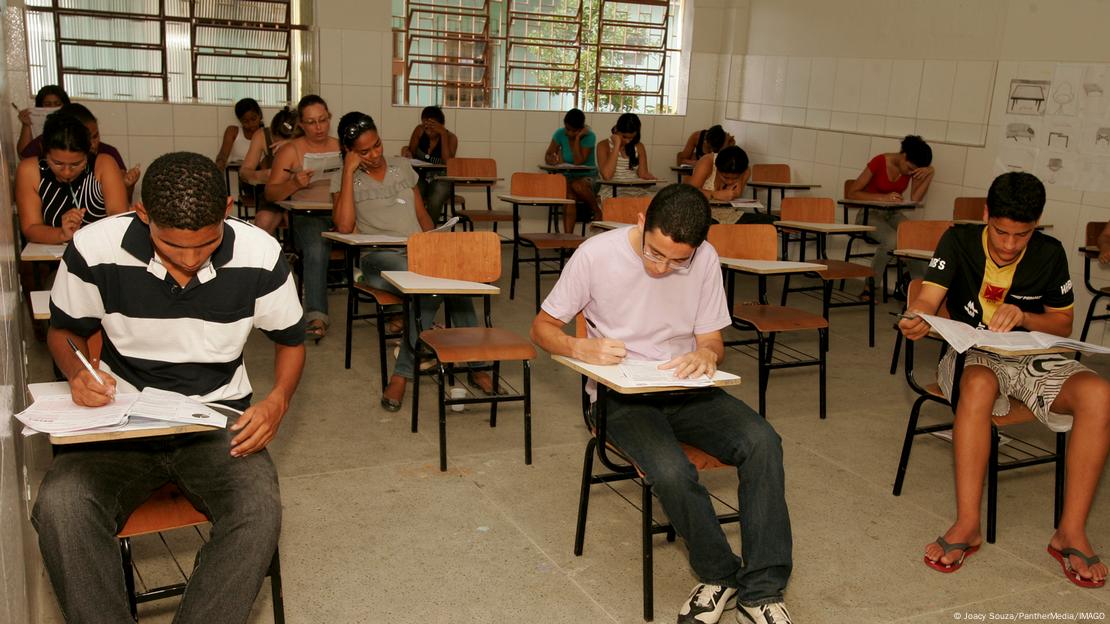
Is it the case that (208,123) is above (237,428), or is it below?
above

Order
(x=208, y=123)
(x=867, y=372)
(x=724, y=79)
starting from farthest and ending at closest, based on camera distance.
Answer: (x=724, y=79) < (x=208, y=123) < (x=867, y=372)

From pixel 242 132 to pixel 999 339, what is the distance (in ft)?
20.4

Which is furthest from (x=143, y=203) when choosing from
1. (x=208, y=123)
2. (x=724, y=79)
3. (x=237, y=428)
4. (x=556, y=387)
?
(x=724, y=79)

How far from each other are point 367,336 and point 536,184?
185 centimetres

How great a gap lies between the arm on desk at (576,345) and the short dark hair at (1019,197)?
1368 millimetres

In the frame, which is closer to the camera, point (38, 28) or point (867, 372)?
point (867, 372)

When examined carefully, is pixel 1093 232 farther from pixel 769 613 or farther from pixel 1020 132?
pixel 769 613

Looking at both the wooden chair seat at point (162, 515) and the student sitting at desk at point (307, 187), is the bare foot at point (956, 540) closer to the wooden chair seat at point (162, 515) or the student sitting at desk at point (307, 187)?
the wooden chair seat at point (162, 515)

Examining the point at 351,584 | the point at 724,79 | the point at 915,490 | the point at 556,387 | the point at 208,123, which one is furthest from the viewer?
the point at 724,79

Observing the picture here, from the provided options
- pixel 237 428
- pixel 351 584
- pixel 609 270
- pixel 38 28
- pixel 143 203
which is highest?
pixel 38 28

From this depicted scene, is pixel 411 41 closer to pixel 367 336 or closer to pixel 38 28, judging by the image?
pixel 38 28

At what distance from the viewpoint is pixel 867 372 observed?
16.6 feet

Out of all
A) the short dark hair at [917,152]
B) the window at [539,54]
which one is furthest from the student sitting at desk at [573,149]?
the short dark hair at [917,152]

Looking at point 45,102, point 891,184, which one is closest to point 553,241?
point 891,184
